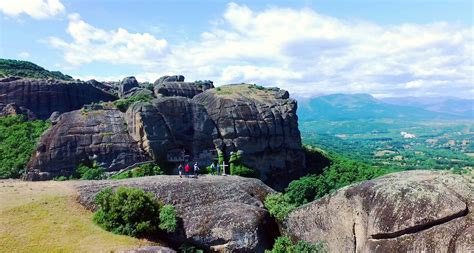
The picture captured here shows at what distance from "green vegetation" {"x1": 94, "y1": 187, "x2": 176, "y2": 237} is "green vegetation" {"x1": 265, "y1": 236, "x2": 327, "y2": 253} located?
819cm

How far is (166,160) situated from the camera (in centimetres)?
6562

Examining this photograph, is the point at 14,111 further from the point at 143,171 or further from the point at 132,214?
the point at 132,214

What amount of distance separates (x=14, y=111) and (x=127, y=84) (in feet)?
101

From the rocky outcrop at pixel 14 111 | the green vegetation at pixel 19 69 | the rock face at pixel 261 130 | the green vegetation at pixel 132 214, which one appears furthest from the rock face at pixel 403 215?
the green vegetation at pixel 19 69

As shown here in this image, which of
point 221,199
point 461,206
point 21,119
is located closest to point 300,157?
point 221,199

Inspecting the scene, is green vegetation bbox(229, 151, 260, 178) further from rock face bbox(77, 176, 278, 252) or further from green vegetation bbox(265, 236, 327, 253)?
green vegetation bbox(265, 236, 327, 253)

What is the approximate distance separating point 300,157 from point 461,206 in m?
53.4

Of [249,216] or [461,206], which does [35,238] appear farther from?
[461,206]

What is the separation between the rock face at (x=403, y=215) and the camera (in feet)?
85.8

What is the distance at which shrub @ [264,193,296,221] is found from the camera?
3784 cm

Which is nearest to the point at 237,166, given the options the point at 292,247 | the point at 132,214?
the point at 132,214

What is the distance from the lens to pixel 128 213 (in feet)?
114

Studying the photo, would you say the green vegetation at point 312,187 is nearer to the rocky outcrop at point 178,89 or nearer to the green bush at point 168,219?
the green bush at point 168,219

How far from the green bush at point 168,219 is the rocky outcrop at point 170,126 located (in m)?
28.4
